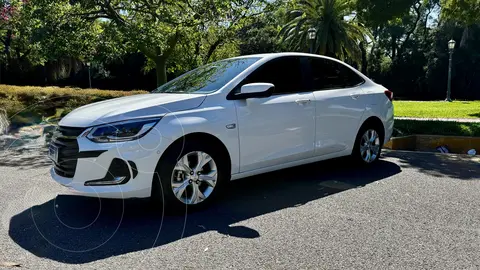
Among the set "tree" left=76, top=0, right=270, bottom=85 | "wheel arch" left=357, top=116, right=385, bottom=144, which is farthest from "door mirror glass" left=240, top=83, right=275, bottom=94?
"tree" left=76, top=0, right=270, bottom=85

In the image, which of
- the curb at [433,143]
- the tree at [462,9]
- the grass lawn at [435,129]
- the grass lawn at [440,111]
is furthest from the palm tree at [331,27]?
the curb at [433,143]

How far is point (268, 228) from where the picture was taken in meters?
3.89

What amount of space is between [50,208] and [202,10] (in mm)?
9088

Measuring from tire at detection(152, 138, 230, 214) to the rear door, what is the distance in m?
1.55

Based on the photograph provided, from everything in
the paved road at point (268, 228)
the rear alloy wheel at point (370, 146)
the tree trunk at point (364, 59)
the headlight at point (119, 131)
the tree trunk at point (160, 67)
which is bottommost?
the paved road at point (268, 228)

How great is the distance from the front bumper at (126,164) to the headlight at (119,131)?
1.7 inches

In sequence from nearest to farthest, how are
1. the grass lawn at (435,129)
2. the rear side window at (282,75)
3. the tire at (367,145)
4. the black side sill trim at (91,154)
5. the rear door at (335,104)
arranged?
1. the black side sill trim at (91,154)
2. the rear side window at (282,75)
3. the rear door at (335,104)
4. the tire at (367,145)
5. the grass lawn at (435,129)

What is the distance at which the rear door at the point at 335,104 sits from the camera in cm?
537

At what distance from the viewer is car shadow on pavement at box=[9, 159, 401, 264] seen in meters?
3.50

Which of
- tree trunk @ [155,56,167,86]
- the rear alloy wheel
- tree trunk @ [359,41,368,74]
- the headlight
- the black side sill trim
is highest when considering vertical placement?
tree trunk @ [359,41,368,74]

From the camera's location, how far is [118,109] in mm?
4102

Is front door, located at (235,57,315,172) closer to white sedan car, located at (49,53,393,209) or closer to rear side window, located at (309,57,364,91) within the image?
white sedan car, located at (49,53,393,209)

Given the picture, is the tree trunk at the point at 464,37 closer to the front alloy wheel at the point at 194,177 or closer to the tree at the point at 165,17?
the tree at the point at 165,17

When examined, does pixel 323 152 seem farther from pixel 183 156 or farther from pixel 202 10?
pixel 202 10
